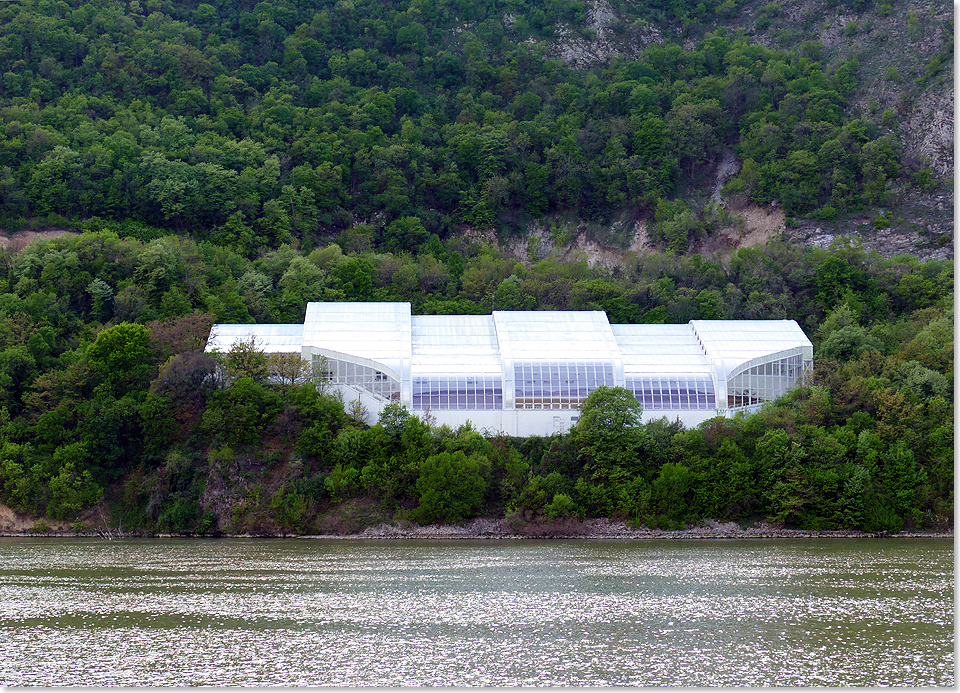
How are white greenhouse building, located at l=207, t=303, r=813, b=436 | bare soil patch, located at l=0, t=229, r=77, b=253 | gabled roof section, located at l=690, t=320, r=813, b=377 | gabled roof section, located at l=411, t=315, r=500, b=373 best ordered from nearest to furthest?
white greenhouse building, located at l=207, t=303, r=813, b=436 → gabled roof section, located at l=411, t=315, r=500, b=373 → gabled roof section, located at l=690, t=320, r=813, b=377 → bare soil patch, located at l=0, t=229, r=77, b=253

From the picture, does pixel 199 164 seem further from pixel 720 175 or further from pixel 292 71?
pixel 720 175

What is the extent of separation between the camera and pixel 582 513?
76562 mm

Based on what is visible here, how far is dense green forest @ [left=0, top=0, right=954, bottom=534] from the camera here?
256 feet

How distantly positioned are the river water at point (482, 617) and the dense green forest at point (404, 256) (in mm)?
11618

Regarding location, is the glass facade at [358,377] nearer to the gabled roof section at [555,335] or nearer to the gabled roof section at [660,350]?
the gabled roof section at [555,335]

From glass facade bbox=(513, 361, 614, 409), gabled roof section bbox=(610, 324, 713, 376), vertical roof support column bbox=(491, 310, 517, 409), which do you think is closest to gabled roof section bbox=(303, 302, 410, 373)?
vertical roof support column bbox=(491, 310, 517, 409)

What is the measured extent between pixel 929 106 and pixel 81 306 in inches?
3729

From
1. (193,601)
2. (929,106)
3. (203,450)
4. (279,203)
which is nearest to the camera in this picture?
(193,601)

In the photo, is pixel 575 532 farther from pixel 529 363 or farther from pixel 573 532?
pixel 529 363

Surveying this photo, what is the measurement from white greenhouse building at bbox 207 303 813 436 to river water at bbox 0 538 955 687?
67.0 feet

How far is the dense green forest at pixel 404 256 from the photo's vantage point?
256 feet

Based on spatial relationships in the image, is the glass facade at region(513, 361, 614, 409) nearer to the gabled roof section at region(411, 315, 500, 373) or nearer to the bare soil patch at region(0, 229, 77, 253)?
the gabled roof section at region(411, 315, 500, 373)

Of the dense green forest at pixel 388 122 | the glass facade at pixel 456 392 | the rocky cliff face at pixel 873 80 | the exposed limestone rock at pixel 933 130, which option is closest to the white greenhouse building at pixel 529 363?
the glass facade at pixel 456 392

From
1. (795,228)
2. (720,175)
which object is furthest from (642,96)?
(795,228)
